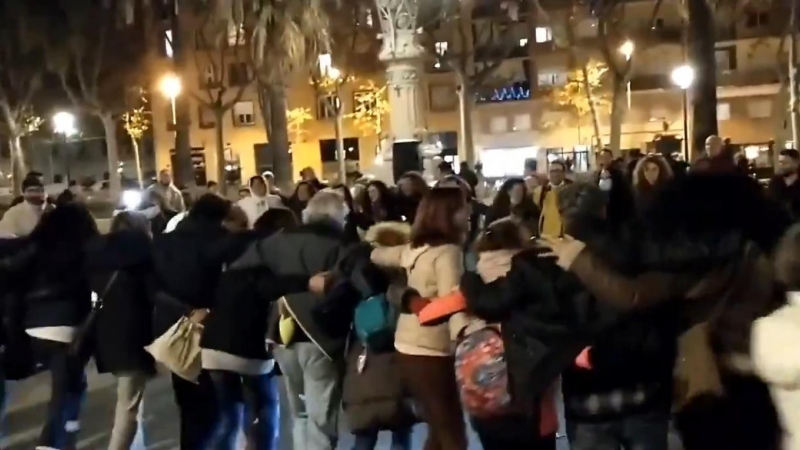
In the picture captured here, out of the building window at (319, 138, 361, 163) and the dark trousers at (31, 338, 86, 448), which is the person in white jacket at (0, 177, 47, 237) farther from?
the building window at (319, 138, 361, 163)

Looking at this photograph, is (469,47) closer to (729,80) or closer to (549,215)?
(729,80)

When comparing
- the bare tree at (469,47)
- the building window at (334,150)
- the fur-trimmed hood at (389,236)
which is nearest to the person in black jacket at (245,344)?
the fur-trimmed hood at (389,236)

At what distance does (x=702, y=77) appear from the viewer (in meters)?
17.3

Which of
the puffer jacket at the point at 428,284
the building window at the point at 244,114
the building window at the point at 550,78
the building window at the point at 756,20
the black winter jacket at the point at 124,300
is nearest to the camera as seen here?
the puffer jacket at the point at 428,284

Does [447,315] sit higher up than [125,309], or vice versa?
[447,315]

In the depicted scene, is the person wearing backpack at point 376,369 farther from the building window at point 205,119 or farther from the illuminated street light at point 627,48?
the building window at point 205,119

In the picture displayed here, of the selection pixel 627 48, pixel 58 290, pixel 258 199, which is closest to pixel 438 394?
pixel 58 290

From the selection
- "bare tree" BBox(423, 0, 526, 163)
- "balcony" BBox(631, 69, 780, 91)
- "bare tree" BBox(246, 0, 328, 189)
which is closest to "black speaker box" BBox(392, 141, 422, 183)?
"bare tree" BBox(246, 0, 328, 189)

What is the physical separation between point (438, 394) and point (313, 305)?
1004 mm

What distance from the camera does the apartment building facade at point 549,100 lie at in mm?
57219

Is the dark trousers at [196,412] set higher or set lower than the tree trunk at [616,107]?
lower

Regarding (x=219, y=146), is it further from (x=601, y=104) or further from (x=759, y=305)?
(x=759, y=305)

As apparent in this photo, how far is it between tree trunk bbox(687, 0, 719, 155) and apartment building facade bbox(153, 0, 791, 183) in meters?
36.2

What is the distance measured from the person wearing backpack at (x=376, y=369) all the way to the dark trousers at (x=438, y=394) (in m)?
0.21
